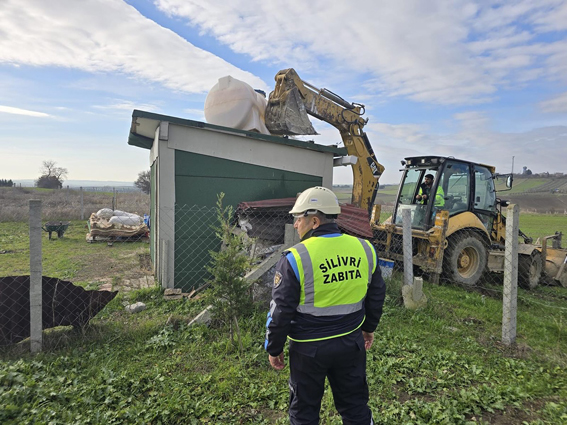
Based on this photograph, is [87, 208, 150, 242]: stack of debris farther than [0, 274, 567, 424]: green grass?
Yes

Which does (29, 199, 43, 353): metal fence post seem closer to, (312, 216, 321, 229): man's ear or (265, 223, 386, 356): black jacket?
(265, 223, 386, 356): black jacket

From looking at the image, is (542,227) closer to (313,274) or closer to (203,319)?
(203,319)

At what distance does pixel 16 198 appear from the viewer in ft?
85.3

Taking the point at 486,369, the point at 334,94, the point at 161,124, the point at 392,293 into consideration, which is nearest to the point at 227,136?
the point at 161,124

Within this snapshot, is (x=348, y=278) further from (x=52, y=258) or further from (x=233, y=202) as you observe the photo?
(x=52, y=258)

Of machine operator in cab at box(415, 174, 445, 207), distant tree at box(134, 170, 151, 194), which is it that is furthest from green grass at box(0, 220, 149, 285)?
distant tree at box(134, 170, 151, 194)

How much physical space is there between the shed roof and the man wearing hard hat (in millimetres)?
4357

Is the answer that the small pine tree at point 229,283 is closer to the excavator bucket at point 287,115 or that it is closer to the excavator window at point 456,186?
the excavator bucket at point 287,115

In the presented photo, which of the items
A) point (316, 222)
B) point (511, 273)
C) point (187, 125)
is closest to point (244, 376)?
point (316, 222)

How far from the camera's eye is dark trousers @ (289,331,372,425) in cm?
224

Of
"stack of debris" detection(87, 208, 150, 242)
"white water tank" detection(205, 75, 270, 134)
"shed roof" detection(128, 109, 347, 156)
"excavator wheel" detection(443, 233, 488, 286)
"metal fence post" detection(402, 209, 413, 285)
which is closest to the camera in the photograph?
"metal fence post" detection(402, 209, 413, 285)

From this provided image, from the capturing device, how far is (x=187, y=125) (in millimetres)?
6105

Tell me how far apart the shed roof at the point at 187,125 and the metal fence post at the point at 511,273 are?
413 cm

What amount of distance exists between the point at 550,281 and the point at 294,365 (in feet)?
29.8
